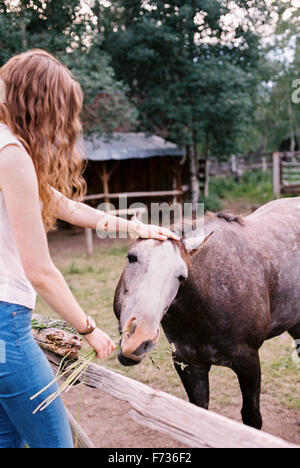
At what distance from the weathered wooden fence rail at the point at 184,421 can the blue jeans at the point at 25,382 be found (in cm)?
35

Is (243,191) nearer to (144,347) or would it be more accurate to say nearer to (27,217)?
(144,347)

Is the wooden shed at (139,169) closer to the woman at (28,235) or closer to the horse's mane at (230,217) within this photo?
the horse's mane at (230,217)

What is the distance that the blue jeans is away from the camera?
138 centimetres

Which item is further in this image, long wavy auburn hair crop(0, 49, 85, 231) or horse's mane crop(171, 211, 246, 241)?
horse's mane crop(171, 211, 246, 241)

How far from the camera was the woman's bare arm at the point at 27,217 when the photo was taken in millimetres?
1279

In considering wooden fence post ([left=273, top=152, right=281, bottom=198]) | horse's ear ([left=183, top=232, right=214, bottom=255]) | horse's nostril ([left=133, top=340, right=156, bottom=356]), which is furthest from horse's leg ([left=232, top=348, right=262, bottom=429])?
wooden fence post ([left=273, top=152, right=281, bottom=198])

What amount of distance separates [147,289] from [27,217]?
33.2 inches

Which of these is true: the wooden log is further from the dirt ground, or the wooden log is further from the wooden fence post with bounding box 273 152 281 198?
the wooden fence post with bounding box 273 152 281 198

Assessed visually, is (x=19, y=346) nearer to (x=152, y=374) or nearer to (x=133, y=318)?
(x=133, y=318)

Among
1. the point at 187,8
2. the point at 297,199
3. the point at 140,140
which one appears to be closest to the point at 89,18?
the point at 187,8

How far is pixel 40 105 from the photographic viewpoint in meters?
1.41

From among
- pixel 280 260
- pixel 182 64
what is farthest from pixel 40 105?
pixel 182 64

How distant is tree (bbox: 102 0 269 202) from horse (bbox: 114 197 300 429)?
10.9 metres

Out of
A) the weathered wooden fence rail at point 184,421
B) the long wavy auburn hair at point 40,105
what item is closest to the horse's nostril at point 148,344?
the weathered wooden fence rail at point 184,421
